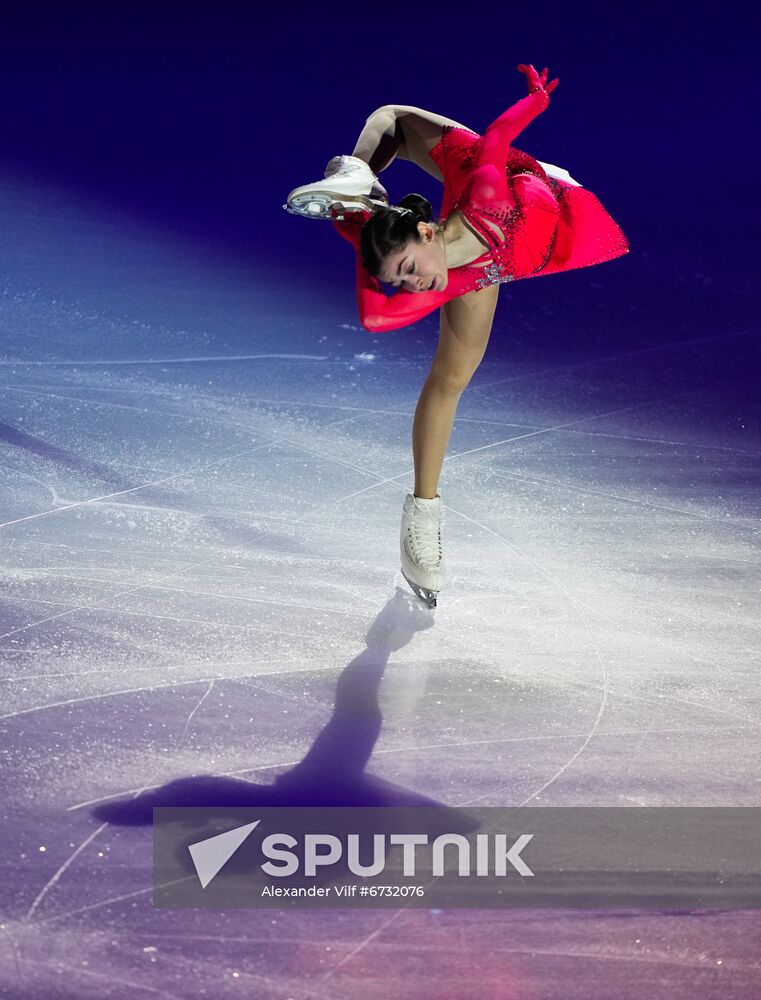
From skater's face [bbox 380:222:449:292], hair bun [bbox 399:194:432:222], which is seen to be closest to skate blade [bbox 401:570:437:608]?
Result: skater's face [bbox 380:222:449:292]

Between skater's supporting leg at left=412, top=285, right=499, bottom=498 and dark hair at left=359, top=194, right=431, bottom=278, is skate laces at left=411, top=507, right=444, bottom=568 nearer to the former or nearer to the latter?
skater's supporting leg at left=412, top=285, right=499, bottom=498


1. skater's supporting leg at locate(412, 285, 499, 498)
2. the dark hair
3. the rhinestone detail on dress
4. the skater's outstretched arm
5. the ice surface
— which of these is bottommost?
the ice surface

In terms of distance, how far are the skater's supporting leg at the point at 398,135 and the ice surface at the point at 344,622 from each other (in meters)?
0.84

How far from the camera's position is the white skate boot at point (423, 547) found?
2625 millimetres

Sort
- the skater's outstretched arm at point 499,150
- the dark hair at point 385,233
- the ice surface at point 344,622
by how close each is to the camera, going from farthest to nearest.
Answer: the skater's outstretched arm at point 499,150 → the dark hair at point 385,233 → the ice surface at point 344,622

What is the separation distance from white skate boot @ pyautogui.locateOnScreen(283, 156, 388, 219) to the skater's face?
0.51ft

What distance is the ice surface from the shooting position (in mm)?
1668

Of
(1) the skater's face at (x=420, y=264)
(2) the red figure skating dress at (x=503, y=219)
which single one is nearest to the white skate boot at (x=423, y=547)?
(2) the red figure skating dress at (x=503, y=219)

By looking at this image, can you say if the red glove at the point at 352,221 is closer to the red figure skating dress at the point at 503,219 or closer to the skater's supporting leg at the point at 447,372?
the red figure skating dress at the point at 503,219

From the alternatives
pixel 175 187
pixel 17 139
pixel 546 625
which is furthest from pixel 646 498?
pixel 17 139

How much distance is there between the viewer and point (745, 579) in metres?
2.79

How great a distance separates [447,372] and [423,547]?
0.37 meters

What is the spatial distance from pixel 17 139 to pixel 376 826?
193 inches

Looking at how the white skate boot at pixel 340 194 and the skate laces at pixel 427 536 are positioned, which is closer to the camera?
the white skate boot at pixel 340 194
